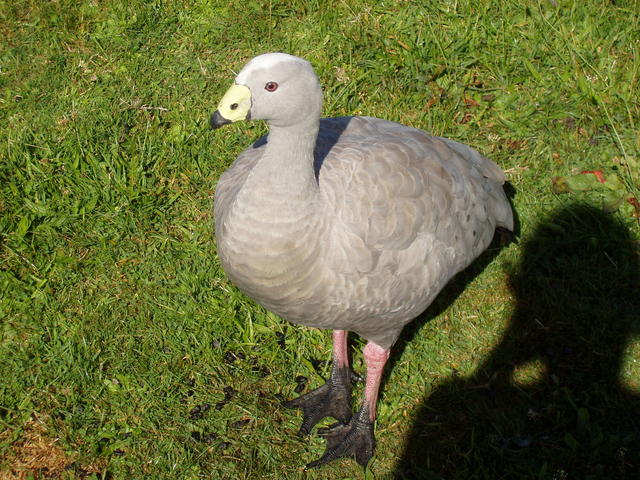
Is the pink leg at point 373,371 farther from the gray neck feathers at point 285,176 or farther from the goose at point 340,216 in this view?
the gray neck feathers at point 285,176

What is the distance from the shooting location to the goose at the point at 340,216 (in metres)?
2.89

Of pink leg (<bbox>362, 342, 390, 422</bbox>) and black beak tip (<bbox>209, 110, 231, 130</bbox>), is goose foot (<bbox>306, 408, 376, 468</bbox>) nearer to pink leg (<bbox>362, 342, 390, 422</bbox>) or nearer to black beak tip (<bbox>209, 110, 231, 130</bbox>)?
pink leg (<bbox>362, 342, 390, 422</bbox>)

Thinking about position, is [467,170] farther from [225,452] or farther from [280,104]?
[225,452]

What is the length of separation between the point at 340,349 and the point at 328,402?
341 millimetres

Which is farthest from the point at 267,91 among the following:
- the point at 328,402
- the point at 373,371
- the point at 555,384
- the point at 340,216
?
the point at 555,384

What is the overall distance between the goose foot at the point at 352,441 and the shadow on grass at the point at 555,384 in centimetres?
22

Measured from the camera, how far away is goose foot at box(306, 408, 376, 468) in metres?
3.87

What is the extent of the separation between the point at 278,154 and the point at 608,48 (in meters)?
3.62

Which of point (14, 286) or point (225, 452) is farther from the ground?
point (14, 286)

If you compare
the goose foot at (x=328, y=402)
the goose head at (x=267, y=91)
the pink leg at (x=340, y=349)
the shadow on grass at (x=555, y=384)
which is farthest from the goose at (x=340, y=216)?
the shadow on grass at (x=555, y=384)

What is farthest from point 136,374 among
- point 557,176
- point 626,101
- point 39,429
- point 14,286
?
point 626,101

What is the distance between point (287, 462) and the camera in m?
3.85

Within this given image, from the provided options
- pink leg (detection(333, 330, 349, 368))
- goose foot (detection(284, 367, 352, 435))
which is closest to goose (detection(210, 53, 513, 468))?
goose foot (detection(284, 367, 352, 435))

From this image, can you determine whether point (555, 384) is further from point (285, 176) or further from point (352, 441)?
point (285, 176)
